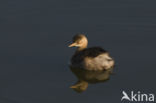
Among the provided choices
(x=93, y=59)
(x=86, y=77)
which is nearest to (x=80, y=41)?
(x=93, y=59)

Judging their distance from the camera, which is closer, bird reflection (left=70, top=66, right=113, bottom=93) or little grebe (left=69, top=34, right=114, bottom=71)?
bird reflection (left=70, top=66, right=113, bottom=93)

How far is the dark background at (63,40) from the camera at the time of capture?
13211mm

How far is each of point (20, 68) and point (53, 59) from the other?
2.91 feet

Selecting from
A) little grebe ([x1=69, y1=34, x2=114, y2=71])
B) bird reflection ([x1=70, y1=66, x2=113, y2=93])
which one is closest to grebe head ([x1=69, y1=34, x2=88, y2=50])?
little grebe ([x1=69, y1=34, x2=114, y2=71])

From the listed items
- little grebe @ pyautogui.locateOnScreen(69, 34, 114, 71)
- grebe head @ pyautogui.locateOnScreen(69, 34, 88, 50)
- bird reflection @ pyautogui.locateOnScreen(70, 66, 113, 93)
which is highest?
grebe head @ pyautogui.locateOnScreen(69, 34, 88, 50)

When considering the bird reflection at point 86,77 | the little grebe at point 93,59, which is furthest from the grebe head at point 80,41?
the bird reflection at point 86,77

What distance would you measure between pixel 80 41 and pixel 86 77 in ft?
3.35

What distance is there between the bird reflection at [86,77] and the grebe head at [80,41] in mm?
618

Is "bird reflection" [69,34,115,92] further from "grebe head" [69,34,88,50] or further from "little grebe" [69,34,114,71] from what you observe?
"grebe head" [69,34,88,50]

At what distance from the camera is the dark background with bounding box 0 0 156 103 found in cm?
1321

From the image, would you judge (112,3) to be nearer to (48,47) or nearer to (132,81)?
(48,47)

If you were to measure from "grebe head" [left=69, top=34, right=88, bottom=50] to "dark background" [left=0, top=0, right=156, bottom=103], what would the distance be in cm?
38

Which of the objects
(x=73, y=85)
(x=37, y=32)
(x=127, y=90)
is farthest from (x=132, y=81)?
(x=37, y=32)

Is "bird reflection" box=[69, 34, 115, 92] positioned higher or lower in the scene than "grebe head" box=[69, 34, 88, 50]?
lower
